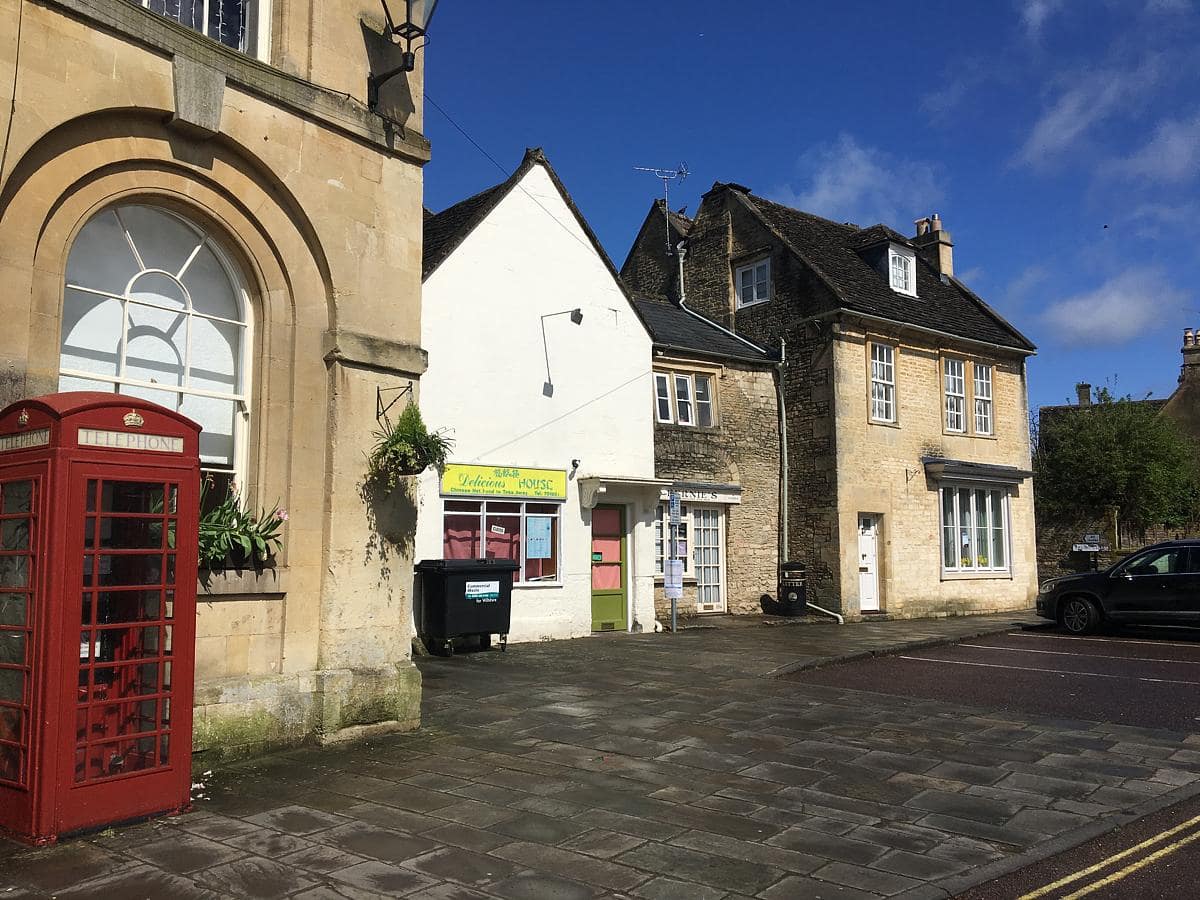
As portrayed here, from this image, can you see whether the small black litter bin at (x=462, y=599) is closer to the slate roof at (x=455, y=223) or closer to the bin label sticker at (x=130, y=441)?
the slate roof at (x=455, y=223)

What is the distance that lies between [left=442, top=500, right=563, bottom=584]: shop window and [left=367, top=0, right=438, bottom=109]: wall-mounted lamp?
7215 millimetres

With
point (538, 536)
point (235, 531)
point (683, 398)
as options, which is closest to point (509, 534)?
point (538, 536)

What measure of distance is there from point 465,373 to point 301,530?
7287mm

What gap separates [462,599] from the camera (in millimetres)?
12922

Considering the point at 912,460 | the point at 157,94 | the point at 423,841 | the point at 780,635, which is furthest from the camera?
the point at 912,460

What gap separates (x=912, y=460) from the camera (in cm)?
2117

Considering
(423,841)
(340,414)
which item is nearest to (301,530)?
(340,414)

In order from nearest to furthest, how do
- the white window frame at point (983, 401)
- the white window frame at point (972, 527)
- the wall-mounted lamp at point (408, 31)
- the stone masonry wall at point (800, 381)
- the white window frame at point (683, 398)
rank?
the wall-mounted lamp at point (408, 31) < the white window frame at point (683, 398) < the stone masonry wall at point (800, 381) < the white window frame at point (972, 527) < the white window frame at point (983, 401)

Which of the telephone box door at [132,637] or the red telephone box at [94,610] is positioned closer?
the red telephone box at [94,610]

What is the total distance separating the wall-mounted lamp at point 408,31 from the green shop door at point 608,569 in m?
9.55

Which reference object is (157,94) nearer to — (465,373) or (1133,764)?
(465,373)

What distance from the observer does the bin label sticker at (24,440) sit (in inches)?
208

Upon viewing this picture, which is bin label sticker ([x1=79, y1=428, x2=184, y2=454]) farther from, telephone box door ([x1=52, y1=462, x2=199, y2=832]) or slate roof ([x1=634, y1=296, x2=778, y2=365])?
slate roof ([x1=634, y1=296, x2=778, y2=365])

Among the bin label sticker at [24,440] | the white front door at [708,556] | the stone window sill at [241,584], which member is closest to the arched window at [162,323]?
the stone window sill at [241,584]
